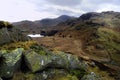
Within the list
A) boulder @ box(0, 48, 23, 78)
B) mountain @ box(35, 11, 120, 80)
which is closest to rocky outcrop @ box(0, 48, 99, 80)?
boulder @ box(0, 48, 23, 78)

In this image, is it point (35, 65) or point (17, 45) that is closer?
point (35, 65)

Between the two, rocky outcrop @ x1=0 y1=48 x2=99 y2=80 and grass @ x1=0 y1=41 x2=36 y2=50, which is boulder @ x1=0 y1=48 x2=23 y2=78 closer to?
rocky outcrop @ x1=0 y1=48 x2=99 y2=80

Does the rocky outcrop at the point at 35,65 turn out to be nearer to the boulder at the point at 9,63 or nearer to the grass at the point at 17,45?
the boulder at the point at 9,63

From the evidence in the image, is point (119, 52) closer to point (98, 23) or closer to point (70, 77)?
point (98, 23)

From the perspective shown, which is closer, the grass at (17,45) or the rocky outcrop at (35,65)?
the rocky outcrop at (35,65)

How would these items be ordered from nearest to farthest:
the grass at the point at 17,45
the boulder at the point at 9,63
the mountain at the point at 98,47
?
the boulder at the point at 9,63 < the grass at the point at 17,45 < the mountain at the point at 98,47

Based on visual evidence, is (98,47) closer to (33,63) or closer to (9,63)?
(33,63)

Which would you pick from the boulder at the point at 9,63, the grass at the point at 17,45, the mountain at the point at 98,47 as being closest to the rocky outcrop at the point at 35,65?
the boulder at the point at 9,63

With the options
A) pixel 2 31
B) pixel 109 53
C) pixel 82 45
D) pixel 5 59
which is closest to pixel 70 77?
pixel 5 59

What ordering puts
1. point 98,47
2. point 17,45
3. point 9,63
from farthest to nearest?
point 98,47
point 17,45
point 9,63

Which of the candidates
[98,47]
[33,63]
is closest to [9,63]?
[33,63]

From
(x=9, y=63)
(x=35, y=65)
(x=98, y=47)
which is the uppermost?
(x=9, y=63)

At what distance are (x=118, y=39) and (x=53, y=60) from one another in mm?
36693

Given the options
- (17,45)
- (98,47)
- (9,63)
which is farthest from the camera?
(98,47)
